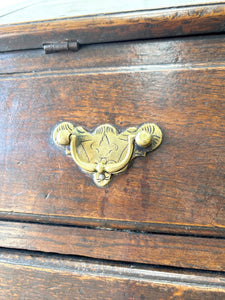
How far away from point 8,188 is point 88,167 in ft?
0.45

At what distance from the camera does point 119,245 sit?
0.35 metres

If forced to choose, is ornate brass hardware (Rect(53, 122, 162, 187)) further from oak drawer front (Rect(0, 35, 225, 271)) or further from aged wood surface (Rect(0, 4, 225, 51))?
aged wood surface (Rect(0, 4, 225, 51))

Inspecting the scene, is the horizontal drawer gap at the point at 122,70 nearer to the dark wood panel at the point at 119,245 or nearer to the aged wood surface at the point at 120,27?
the aged wood surface at the point at 120,27

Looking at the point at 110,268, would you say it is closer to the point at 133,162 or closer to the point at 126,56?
the point at 133,162

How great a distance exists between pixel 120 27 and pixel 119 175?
0.19m

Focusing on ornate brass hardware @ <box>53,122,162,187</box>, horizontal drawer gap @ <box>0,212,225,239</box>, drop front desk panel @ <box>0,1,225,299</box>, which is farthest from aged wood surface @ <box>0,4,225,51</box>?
horizontal drawer gap @ <box>0,212,225,239</box>

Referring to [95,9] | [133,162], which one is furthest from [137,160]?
[95,9]

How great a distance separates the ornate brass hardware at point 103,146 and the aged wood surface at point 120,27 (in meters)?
0.12

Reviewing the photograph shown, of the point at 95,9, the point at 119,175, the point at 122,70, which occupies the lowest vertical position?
the point at 119,175

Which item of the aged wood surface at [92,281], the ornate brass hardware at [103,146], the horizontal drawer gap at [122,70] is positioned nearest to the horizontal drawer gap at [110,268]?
the aged wood surface at [92,281]

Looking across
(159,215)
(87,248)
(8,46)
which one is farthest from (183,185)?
(8,46)

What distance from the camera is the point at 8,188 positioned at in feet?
1.24

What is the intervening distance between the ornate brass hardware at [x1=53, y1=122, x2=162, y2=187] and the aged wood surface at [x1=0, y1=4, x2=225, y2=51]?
0.38 feet

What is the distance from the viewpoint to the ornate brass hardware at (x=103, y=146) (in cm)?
33
